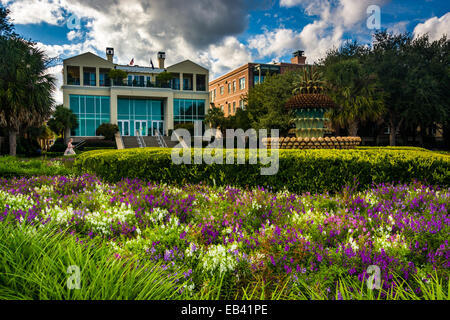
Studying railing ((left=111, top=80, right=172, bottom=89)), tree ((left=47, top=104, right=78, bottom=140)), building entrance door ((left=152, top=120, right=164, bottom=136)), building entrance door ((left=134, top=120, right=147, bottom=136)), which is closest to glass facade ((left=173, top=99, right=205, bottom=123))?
building entrance door ((left=152, top=120, right=164, bottom=136))

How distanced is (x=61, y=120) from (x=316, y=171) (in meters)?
38.3

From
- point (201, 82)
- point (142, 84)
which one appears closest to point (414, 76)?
point (201, 82)

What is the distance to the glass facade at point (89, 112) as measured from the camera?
42219 millimetres

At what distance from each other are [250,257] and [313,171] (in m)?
4.37

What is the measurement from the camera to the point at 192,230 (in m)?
3.77

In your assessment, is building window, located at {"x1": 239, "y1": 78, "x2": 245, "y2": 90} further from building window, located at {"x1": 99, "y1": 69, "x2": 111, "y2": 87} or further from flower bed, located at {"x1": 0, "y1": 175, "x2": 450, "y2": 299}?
flower bed, located at {"x1": 0, "y1": 175, "x2": 450, "y2": 299}

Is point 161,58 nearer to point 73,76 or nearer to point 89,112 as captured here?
point 73,76

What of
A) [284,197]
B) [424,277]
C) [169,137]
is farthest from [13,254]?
[169,137]

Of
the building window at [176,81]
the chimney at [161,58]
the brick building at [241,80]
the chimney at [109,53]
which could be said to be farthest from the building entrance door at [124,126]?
the brick building at [241,80]

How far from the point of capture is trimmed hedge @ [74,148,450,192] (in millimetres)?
6852

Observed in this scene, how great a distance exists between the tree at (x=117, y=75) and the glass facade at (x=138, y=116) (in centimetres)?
273

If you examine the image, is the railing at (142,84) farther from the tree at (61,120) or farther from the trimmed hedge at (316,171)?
the trimmed hedge at (316,171)

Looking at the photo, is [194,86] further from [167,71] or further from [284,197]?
[284,197]

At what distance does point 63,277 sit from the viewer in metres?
2.41
